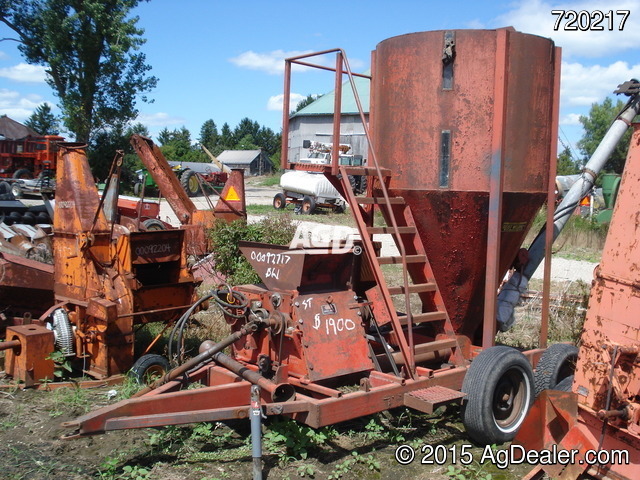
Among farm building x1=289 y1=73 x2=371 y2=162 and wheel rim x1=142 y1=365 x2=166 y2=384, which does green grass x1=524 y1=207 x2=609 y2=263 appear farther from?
farm building x1=289 y1=73 x2=371 y2=162

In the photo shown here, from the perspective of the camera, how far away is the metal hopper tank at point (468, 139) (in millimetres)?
5762

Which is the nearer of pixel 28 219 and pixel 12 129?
pixel 28 219

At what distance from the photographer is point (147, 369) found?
6.33 m

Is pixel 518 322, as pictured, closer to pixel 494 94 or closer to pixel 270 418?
pixel 494 94

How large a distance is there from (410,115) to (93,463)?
4102mm

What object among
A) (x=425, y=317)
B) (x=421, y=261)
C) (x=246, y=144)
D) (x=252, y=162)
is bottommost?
(x=425, y=317)

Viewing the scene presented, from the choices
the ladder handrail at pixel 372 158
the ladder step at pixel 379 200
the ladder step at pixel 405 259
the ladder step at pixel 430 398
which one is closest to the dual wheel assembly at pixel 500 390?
the ladder step at pixel 430 398

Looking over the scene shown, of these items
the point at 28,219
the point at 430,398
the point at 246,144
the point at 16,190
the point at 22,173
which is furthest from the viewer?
the point at 246,144

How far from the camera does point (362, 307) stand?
18.5ft

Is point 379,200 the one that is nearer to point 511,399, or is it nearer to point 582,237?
point 511,399

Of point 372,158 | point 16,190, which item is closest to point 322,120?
point 16,190

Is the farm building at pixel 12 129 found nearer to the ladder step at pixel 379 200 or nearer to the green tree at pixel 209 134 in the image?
the ladder step at pixel 379 200

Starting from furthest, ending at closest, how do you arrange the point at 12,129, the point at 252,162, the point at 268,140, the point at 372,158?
1. the point at 268,140
2. the point at 252,162
3. the point at 12,129
4. the point at 372,158

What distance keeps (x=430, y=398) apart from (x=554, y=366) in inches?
66.0
